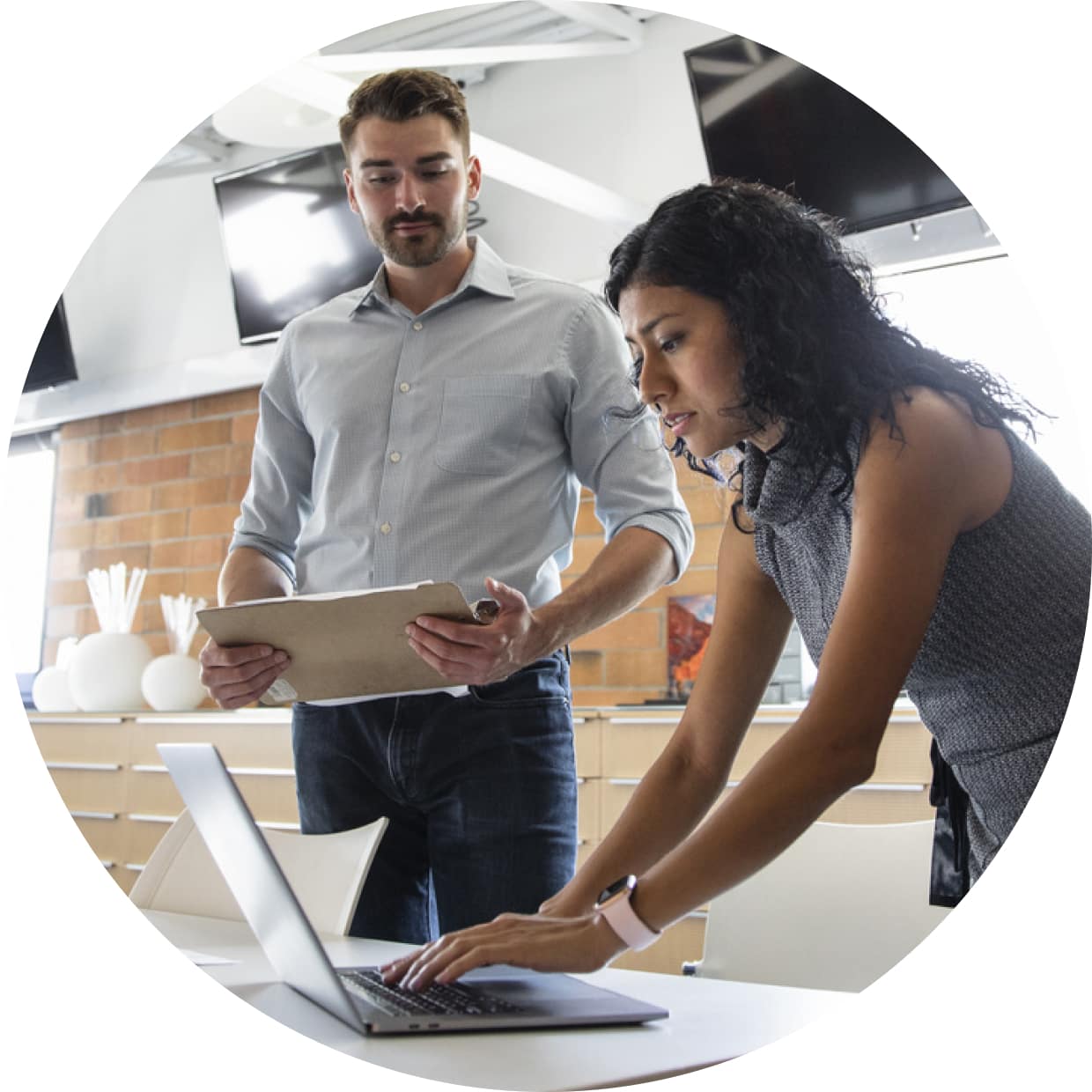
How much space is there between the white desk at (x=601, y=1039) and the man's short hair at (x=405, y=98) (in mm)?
1093

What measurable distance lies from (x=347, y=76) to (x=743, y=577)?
2.45 meters

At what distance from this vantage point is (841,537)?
1223 mm

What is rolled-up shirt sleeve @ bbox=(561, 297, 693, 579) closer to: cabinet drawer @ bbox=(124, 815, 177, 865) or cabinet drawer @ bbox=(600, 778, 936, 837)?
cabinet drawer @ bbox=(600, 778, 936, 837)

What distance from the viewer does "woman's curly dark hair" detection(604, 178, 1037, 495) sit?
1.16 meters

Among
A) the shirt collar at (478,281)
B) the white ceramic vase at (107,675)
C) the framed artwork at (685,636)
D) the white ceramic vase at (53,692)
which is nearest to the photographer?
the shirt collar at (478,281)

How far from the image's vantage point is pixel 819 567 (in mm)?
1248

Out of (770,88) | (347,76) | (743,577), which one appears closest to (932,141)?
(743,577)

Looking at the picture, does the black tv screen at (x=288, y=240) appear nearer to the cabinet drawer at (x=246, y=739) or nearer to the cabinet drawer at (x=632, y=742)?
the cabinet drawer at (x=246, y=739)

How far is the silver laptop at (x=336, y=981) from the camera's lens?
33.4 inches

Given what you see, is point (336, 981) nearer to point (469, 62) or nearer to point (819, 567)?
point (819, 567)

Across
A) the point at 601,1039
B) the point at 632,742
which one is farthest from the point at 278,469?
the point at 632,742

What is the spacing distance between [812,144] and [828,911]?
1.82 m

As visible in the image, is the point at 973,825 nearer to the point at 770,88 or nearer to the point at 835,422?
the point at 835,422

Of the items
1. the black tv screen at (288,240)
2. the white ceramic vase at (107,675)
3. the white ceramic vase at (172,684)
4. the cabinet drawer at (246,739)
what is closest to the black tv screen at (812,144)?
the black tv screen at (288,240)
